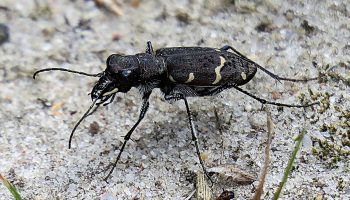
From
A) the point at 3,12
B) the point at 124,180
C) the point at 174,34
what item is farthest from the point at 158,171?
the point at 3,12

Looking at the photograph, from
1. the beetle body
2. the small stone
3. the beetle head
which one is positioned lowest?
the small stone

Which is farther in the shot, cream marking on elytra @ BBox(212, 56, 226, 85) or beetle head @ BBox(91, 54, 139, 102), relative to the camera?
cream marking on elytra @ BBox(212, 56, 226, 85)

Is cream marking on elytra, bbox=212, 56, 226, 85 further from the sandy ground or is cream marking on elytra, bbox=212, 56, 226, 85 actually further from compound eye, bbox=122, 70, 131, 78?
compound eye, bbox=122, 70, 131, 78

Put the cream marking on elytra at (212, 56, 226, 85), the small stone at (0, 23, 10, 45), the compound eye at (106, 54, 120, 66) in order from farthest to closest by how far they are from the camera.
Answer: the small stone at (0, 23, 10, 45), the cream marking on elytra at (212, 56, 226, 85), the compound eye at (106, 54, 120, 66)

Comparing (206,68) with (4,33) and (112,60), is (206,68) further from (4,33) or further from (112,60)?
(4,33)

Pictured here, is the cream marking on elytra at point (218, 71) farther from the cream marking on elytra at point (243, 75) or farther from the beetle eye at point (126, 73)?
the beetle eye at point (126, 73)

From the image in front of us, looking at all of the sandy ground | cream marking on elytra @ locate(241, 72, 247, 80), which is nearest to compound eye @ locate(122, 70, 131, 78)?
the sandy ground

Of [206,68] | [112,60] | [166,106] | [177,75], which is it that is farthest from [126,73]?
[166,106]

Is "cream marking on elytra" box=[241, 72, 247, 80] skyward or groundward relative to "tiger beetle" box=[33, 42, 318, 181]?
skyward

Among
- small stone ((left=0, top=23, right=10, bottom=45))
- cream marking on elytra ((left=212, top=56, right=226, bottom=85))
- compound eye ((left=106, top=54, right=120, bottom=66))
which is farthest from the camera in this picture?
small stone ((left=0, top=23, right=10, bottom=45))
